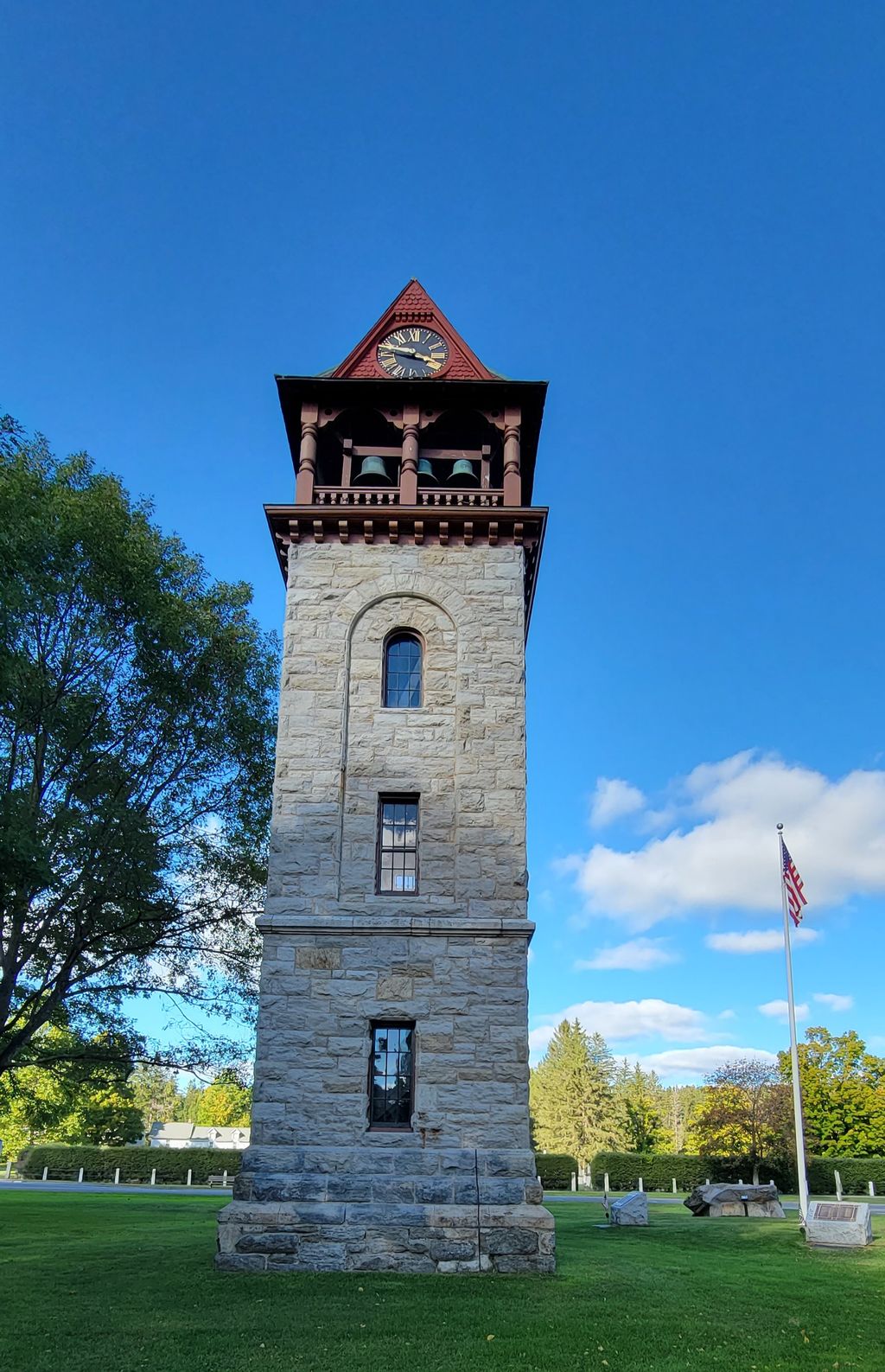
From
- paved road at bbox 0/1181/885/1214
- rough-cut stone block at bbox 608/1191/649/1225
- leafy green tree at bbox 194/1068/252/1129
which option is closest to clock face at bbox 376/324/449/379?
rough-cut stone block at bbox 608/1191/649/1225

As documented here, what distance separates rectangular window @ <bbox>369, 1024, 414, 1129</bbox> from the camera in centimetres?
1420

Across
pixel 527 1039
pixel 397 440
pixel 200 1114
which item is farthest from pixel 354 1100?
pixel 200 1114

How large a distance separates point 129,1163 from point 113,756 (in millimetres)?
30245

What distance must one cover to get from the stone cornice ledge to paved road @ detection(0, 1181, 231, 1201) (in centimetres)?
2032

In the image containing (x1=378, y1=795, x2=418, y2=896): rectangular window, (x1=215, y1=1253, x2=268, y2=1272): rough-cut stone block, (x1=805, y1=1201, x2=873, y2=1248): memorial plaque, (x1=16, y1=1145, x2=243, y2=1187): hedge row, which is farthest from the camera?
(x1=16, y1=1145, x2=243, y2=1187): hedge row

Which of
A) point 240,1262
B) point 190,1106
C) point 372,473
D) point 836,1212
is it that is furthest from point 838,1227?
point 190,1106

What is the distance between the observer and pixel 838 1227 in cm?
1678

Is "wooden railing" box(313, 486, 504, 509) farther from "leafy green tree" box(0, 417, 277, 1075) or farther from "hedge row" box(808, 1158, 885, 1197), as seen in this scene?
"hedge row" box(808, 1158, 885, 1197)

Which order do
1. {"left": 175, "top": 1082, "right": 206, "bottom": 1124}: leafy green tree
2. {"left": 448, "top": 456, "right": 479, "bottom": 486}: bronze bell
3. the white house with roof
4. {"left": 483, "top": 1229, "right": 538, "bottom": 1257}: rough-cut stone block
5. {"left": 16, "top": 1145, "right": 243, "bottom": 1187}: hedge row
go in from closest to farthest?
{"left": 483, "top": 1229, "right": 538, "bottom": 1257}: rough-cut stone block < {"left": 448, "top": 456, "right": 479, "bottom": 486}: bronze bell < {"left": 16, "top": 1145, "right": 243, "bottom": 1187}: hedge row < the white house with roof < {"left": 175, "top": 1082, "right": 206, "bottom": 1124}: leafy green tree

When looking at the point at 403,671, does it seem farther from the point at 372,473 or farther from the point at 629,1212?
the point at 629,1212

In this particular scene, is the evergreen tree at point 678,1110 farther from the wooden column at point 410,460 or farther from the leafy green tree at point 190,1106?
the wooden column at point 410,460

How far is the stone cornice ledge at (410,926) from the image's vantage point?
1480 cm

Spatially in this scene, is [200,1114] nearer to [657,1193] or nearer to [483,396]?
[657,1193]

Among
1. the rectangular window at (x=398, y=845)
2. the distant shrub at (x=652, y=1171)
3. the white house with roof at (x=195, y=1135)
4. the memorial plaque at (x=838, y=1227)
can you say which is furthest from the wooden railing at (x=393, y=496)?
the white house with roof at (x=195, y=1135)
